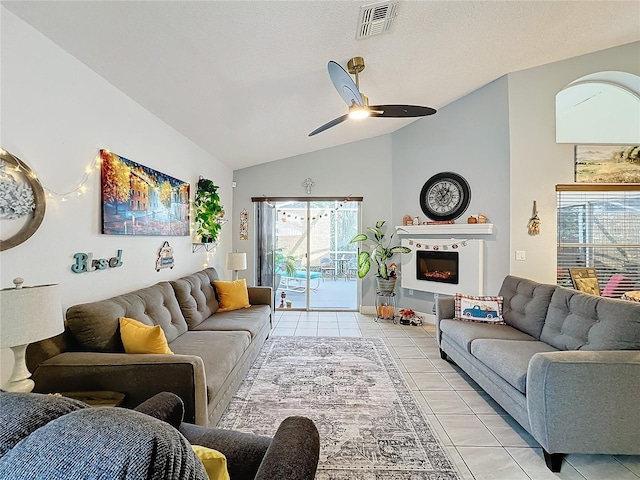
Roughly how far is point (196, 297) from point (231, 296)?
572 mm

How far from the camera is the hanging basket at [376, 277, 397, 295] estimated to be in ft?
16.7

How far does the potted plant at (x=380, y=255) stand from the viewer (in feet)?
16.8

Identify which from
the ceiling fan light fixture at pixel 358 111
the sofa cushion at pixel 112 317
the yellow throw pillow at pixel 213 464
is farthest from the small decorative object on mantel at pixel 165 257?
the yellow throw pillow at pixel 213 464

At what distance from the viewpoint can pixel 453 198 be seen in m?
4.59

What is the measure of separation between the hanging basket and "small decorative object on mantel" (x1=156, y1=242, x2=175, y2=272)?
3.16 m

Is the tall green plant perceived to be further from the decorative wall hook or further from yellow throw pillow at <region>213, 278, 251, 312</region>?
yellow throw pillow at <region>213, 278, 251, 312</region>

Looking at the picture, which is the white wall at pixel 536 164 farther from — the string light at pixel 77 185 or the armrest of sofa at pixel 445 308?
the string light at pixel 77 185

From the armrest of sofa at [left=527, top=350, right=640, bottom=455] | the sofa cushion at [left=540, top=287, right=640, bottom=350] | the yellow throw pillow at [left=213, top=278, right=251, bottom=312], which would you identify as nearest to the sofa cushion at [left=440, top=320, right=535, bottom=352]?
the sofa cushion at [left=540, top=287, right=640, bottom=350]

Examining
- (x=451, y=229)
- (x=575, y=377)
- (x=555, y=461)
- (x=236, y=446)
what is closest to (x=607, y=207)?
(x=451, y=229)

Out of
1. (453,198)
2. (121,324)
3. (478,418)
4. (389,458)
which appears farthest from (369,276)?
(121,324)

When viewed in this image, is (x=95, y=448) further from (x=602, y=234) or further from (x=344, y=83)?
(x=602, y=234)

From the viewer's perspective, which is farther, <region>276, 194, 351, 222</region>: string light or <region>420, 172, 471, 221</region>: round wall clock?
<region>276, 194, 351, 222</region>: string light

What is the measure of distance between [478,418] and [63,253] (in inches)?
125

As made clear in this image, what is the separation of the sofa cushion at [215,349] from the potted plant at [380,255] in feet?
8.89
